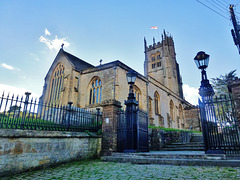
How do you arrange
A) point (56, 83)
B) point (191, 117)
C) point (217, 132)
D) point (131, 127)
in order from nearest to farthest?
point (217, 132)
point (131, 127)
point (56, 83)
point (191, 117)

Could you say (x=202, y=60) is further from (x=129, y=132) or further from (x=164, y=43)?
(x=164, y=43)

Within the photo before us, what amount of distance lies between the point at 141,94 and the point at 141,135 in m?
14.4

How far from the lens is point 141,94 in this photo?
21.5 metres

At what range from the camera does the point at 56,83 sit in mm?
23094

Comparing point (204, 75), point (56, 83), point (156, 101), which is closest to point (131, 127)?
point (204, 75)

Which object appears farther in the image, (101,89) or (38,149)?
(101,89)

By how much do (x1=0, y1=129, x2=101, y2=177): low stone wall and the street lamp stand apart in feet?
14.9

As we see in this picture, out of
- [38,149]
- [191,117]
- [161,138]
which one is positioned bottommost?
[38,149]

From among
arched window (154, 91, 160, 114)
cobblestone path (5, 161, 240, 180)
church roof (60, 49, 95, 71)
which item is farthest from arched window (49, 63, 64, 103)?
cobblestone path (5, 161, 240, 180)

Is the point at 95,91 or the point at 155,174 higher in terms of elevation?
the point at 95,91

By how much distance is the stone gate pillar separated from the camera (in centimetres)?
712

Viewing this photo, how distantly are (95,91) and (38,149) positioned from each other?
48.1 feet

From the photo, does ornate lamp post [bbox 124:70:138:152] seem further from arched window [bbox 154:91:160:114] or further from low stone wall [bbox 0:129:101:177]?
arched window [bbox 154:91:160:114]

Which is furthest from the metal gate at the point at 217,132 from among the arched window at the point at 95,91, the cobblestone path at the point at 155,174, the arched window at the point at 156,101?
the arched window at the point at 156,101
